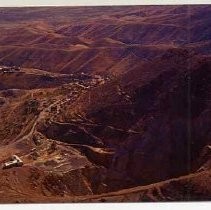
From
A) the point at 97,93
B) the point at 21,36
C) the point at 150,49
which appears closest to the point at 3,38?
the point at 21,36

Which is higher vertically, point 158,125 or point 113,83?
point 113,83

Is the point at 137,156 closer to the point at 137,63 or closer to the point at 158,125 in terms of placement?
the point at 158,125

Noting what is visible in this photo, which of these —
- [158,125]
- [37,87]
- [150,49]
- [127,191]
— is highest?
[150,49]

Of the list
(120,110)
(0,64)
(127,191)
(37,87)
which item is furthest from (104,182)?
(0,64)

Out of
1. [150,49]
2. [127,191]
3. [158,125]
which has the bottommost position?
[127,191]

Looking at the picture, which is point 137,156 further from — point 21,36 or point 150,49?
point 21,36

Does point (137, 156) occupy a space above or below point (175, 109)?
below
